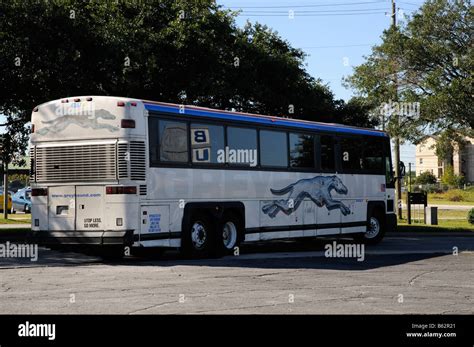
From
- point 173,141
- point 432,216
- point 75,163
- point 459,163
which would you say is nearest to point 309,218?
point 173,141

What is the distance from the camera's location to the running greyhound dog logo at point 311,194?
21.3 m

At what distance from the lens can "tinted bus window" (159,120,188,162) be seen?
17.8m

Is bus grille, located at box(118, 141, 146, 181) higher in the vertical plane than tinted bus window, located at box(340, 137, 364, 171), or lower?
lower

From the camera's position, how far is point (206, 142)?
1898 centimetres

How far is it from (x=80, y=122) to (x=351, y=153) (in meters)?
9.53

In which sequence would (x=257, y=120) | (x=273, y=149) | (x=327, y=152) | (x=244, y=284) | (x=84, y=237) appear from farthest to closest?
(x=327, y=152)
(x=273, y=149)
(x=257, y=120)
(x=84, y=237)
(x=244, y=284)

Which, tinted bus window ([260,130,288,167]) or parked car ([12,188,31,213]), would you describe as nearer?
tinted bus window ([260,130,288,167])

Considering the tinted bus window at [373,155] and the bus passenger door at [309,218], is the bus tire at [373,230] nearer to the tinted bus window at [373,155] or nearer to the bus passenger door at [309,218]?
the tinted bus window at [373,155]

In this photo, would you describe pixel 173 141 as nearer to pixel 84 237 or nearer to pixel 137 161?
pixel 137 161

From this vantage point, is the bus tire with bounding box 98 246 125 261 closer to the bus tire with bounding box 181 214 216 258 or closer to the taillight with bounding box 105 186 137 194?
the bus tire with bounding box 181 214 216 258

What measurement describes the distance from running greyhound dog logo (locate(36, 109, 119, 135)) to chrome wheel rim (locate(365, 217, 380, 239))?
34.6 feet

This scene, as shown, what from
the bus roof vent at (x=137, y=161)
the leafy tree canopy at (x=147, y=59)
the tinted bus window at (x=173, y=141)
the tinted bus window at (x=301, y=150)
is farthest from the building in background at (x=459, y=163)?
the bus roof vent at (x=137, y=161)

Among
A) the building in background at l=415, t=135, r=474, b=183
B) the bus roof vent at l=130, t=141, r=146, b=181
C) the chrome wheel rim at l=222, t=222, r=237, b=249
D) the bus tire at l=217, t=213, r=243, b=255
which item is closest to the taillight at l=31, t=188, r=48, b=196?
the bus roof vent at l=130, t=141, r=146, b=181

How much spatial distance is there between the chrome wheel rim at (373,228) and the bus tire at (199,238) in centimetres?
736
